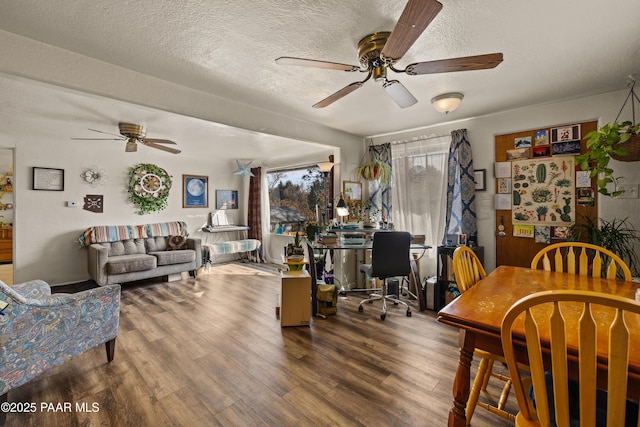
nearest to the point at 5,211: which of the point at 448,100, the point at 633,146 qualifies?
the point at 448,100

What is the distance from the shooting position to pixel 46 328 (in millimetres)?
1753

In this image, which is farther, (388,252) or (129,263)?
(129,263)

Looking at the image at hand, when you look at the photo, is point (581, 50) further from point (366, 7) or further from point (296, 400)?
point (296, 400)

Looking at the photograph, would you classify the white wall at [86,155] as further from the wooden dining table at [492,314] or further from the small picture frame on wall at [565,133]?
the wooden dining table at [492,314]

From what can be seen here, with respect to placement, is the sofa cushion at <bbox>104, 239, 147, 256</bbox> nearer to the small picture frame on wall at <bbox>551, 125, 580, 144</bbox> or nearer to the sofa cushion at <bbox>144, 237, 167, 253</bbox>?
the sofa cushion at <bbox>144, 237, 167, 253</bbox>

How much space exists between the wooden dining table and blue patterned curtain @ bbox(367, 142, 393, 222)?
238 centimetres

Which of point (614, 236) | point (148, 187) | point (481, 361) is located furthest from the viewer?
point (148, 187)

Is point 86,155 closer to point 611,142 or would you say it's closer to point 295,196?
point 295,196

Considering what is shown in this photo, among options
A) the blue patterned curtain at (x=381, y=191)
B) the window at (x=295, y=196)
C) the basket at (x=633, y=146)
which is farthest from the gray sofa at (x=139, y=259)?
the basket at (x=633, y=146)

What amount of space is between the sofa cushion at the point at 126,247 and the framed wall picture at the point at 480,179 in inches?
206

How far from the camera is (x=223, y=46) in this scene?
1.93m

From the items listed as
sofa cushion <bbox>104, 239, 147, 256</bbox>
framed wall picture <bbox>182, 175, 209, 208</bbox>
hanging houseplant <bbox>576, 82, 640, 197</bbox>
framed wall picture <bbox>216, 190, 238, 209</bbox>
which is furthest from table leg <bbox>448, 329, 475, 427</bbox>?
framed wall picture <bbox>216, 190, 238, 209</bbox>

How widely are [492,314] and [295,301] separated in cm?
196

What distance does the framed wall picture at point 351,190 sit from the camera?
4160 mm
